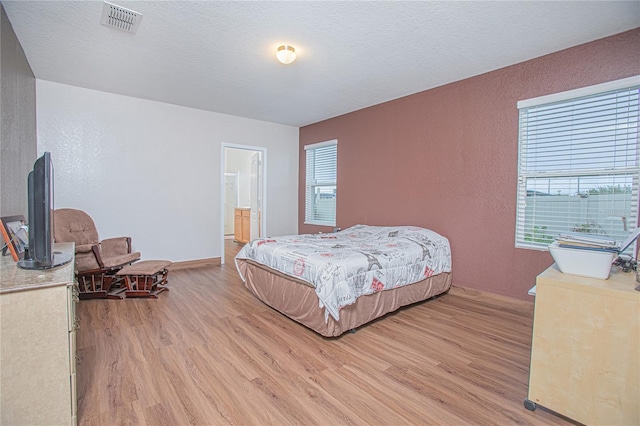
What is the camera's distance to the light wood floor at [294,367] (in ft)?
5.29

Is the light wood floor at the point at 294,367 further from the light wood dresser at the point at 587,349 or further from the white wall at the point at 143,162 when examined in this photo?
the white wall at the point at 143,162

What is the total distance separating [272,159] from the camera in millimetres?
5773

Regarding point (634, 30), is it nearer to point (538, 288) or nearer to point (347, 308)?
point (538, 288)

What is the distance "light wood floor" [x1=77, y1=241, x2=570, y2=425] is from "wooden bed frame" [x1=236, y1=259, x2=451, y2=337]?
0.35ft

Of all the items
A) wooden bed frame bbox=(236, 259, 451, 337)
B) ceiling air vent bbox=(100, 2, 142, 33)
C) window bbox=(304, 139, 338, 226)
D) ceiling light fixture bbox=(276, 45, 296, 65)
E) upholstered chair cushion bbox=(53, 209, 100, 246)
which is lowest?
wooden bed frame bbox=(236, 259, 451, 337)

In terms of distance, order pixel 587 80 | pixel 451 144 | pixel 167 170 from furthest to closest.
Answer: pixel 167 170
pixel 451 144
pixel 587 80

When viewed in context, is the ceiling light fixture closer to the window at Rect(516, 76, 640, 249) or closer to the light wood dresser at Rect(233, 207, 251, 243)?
the window at Rect(516, 76, 640, 249)

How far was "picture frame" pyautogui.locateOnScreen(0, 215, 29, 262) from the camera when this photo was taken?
5.90ft

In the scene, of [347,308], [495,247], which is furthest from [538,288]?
[495,247]

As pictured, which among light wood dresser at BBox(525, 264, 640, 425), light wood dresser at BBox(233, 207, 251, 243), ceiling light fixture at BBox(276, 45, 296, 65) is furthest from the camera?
light wood dresser at BBox(233, 207, 251, 243)

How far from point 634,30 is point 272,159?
485 cm

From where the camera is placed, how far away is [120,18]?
2387 mm

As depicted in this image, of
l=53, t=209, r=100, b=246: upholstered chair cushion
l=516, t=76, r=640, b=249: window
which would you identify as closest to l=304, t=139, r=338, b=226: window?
l=516, t=76, r=640, b=249: window

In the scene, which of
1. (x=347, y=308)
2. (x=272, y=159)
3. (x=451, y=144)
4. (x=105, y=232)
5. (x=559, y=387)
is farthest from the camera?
(x=272, y=159)
